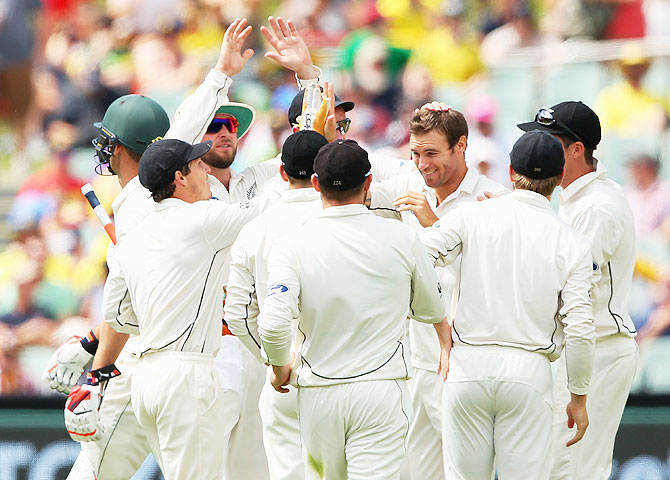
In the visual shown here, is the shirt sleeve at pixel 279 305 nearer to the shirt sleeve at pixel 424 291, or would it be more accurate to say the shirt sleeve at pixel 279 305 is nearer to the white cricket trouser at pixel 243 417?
the shirt sleeve at pixel 424 291

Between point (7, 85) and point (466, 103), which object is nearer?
point (466, 103)

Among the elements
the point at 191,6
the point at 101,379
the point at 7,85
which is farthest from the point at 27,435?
the point at 191,6

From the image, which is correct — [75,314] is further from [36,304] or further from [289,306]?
[289,306]

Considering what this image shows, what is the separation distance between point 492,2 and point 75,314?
3.81 meters

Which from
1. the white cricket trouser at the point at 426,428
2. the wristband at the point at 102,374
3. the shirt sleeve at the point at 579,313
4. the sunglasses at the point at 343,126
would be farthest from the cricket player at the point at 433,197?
the wristband at the point at 102,374

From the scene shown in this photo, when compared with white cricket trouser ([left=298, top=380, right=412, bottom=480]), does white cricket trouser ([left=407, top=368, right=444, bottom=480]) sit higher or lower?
lower

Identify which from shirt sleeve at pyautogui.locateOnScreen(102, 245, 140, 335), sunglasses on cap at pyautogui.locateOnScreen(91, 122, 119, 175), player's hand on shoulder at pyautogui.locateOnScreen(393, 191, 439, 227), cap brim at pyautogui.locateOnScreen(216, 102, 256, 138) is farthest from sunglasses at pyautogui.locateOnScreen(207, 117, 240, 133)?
player's hand on shoulder at pyautogui.locateOnScreen(393, 191, 439, 227)

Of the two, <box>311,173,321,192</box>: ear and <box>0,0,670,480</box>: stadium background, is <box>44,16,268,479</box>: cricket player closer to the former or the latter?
<box>311,173,321,192</box>: ear

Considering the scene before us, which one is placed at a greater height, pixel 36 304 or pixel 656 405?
pixel 36 304

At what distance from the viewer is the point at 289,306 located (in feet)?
13.7

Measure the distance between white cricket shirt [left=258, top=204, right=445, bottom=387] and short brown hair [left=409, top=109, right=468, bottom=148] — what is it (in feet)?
3.54

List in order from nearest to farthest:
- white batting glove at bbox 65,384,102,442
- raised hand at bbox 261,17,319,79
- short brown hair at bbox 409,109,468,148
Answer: white batting glove at bbox 65,384,102,442
short brown hair at bbox 409,109,468,148
raised hand at bbox 261,17,319,79

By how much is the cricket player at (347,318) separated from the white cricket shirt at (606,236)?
1.36 metres

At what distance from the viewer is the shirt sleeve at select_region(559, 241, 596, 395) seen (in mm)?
4566
